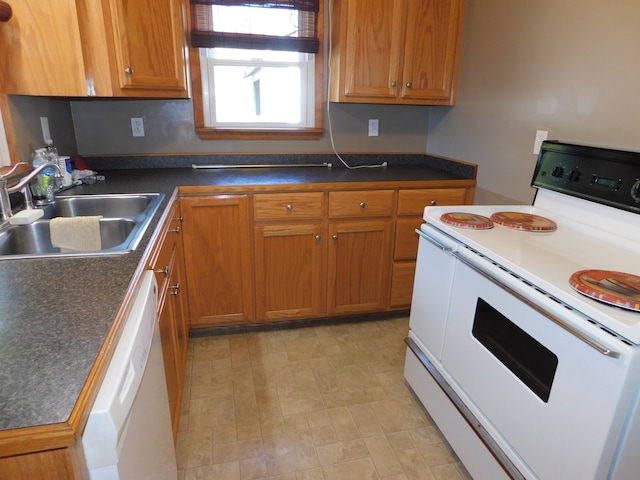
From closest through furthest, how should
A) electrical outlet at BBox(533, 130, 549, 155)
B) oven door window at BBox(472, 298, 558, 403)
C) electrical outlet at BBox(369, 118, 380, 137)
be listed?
oven door window at BBox(472, 298, 558, 403) → electrical outlet at BBox(533, 130, 549, 155) → electrical outlet at BBox(369, 118, 380, 137)

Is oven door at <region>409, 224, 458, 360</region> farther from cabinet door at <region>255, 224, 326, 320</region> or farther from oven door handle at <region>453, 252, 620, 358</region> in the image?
cabinet door at <region>255, 224, 326, 320</region>

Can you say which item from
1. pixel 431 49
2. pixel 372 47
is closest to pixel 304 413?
pixel 372 47

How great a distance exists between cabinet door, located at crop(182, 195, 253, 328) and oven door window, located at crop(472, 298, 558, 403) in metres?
1.31

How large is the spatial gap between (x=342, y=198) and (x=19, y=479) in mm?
1911

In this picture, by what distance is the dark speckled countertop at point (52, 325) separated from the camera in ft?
1.98

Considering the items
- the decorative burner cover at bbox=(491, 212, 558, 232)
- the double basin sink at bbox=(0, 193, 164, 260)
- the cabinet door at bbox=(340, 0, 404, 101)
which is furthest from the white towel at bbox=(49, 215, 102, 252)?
the cabinet door at bbox=(340, 0, 404, 101)

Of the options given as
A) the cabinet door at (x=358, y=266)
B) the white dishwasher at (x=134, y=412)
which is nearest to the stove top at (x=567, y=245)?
the cabinet door at (x=358, y=266)

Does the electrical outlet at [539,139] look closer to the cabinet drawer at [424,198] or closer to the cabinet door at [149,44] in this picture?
the cabinet drawer at [424,198]

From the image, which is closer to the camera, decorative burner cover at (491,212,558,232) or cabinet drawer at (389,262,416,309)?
decorative burner cover at (491,212,558,232)

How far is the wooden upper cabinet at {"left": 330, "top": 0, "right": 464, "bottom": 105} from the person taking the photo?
2359 mm

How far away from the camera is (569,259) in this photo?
1269mm

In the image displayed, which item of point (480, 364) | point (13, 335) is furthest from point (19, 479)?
point (480, 364)

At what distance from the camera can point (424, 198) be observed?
8.04ft

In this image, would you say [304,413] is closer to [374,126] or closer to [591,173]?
[591,173]
